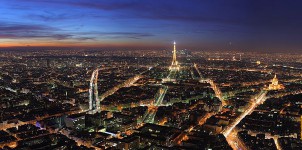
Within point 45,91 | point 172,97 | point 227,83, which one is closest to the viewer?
point 172,97

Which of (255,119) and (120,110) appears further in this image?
(120,110)

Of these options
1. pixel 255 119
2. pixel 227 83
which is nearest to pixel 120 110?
pixel 255 119

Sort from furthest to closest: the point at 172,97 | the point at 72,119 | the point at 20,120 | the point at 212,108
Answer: the point at 172,97
the point at 212,108
the point at 20,120
the point at 72,119

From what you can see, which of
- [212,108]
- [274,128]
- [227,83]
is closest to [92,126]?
[212,108]

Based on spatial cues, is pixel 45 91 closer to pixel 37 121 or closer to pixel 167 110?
pixel 37 121

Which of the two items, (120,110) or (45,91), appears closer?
(120,110)

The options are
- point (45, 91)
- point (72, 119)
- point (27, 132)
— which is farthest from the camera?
point (45, 91)

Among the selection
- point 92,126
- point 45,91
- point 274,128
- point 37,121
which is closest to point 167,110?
point 92,126

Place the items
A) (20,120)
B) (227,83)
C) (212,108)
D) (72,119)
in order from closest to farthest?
1. (72,119)
2. (20,120)
3. (212,108)
4. (227,83)

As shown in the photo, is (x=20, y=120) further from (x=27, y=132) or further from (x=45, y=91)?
(x=45, y=91)
